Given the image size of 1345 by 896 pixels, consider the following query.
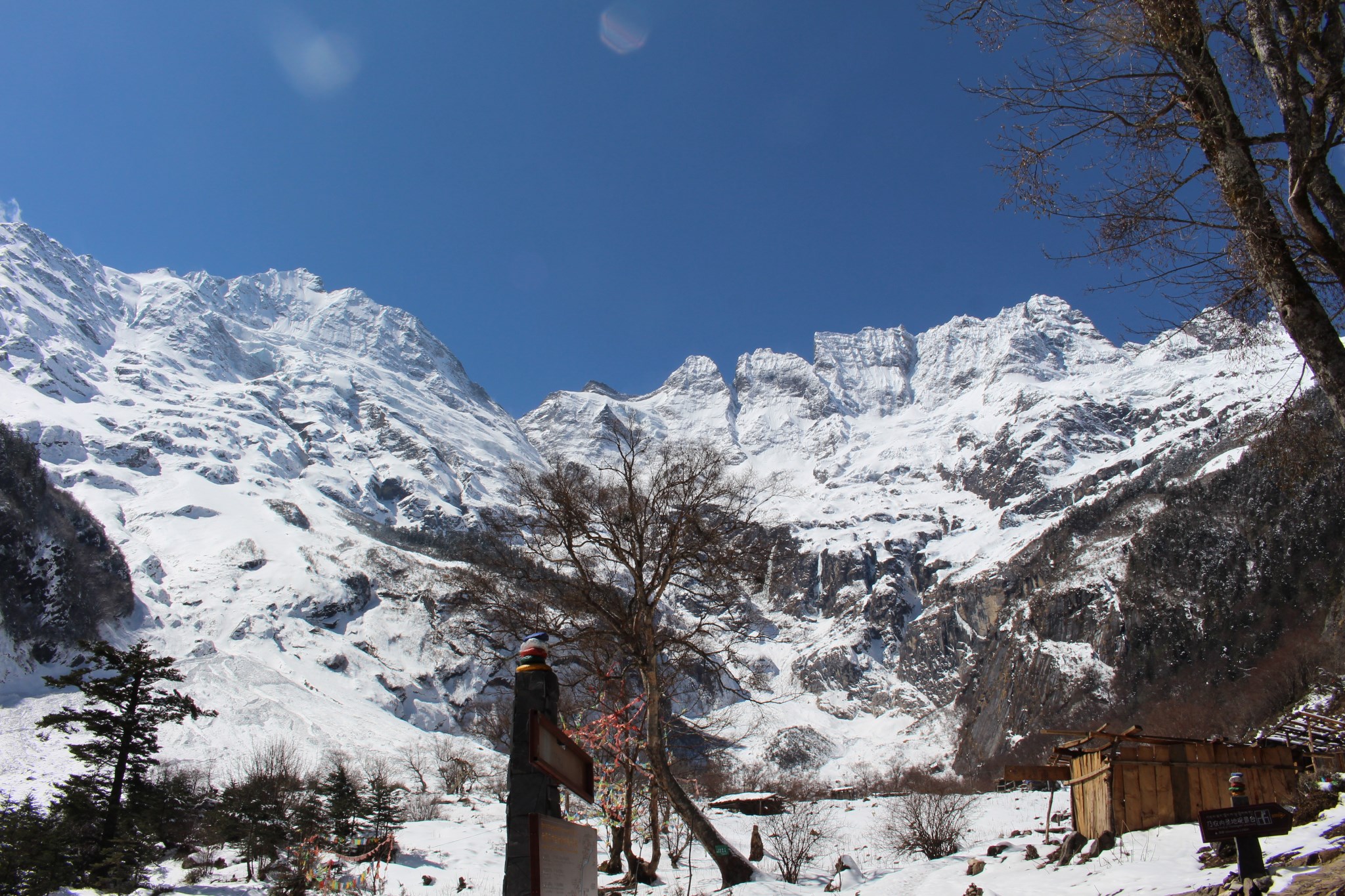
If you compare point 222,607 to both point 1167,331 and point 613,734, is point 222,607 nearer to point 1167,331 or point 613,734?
point 613,734

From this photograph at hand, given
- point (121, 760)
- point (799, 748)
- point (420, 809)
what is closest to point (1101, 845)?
point (121, 760)

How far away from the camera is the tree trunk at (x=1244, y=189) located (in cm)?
542

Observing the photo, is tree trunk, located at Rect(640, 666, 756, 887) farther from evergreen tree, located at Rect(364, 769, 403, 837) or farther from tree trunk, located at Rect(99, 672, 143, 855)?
evergreen tree, located at Rect(364, 769, 403, 837)

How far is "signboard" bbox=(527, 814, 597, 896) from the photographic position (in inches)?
153

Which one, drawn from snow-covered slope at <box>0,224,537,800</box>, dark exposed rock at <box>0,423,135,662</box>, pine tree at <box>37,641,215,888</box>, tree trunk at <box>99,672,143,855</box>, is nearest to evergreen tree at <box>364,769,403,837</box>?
pine tree at <box>37,641,215,888</box>

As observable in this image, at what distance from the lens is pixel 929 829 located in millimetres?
21188

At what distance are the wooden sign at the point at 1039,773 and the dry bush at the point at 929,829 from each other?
475 centimetres

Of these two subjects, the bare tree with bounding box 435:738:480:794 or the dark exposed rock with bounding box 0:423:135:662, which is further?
the dark exposed rock with bounding box 0:423:135:662

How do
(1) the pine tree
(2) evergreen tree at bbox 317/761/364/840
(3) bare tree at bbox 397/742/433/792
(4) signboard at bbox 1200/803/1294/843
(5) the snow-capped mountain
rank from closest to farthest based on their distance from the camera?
(4) signboard at bbox 1200/803/1294/843
(1) the pine tree
(2) evergreen tree at bbox 317/761/364/840
(3) bare tree at bbox 397/742/433/792
(5) the snow-capped mountain

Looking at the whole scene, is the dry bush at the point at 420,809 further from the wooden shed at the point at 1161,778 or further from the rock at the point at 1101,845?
the rock at the point at 1101,845

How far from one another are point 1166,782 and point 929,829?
871 centimetres

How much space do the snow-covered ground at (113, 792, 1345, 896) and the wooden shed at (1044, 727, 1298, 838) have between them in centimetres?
59

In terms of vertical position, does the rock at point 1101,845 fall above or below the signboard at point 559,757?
below

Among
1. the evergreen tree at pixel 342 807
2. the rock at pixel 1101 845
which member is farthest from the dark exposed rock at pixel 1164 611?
the evergreen tree at pixel 342 807
